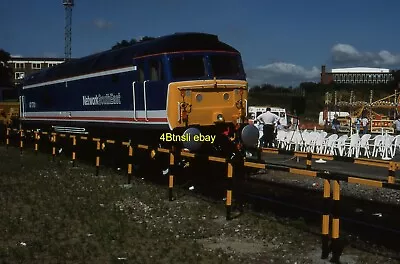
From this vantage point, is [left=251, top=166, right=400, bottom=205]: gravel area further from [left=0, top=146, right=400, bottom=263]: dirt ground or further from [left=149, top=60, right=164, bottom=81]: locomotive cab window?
[left=149, top=60, right=164, bottom=81]: locomotive cab window

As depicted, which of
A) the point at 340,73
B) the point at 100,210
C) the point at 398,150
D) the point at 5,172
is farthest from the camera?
the point at 340,73

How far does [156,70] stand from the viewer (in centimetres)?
1323

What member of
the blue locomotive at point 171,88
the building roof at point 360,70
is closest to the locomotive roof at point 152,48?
the blue locomotive at point 171,88

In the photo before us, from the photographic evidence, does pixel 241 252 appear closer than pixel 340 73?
Yes

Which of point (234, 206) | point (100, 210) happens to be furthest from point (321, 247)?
point (100, 210)

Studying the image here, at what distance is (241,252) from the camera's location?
7.19 metres

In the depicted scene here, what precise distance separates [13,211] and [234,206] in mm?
4012

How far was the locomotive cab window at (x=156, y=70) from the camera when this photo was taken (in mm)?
13032

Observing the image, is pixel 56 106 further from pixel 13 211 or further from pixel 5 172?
pixel 13 211

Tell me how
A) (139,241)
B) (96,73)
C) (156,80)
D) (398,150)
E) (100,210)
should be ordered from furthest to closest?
(398,150) → (96,73) → (156,80) → (100,210) → (139,241)

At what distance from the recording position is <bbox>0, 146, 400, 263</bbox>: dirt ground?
22.8 ft

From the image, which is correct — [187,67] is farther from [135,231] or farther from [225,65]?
[135,231]

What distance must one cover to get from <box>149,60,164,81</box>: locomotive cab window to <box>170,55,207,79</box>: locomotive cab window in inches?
12.4

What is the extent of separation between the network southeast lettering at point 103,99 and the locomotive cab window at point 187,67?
2.76 m
